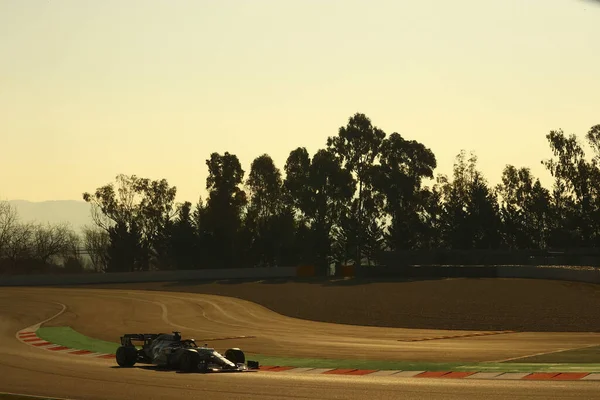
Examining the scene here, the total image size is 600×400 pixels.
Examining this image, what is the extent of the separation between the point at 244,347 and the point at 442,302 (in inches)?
905

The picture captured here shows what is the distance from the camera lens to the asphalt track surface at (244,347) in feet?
76.7

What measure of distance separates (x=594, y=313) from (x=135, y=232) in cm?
9441

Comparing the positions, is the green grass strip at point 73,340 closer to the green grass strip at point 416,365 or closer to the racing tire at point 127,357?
the green grass strip at point 416,365

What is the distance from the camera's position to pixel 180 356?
29.3 m

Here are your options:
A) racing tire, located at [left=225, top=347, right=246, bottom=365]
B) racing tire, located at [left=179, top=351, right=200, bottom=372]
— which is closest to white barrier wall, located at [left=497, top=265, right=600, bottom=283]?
racing tire, located at [left=225, top=347, right=246, bottom=365]

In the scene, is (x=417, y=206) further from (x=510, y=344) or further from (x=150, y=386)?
(x=150, y=386)

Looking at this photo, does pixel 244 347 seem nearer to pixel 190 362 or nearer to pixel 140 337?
pixel 140 337

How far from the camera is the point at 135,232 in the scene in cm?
13250

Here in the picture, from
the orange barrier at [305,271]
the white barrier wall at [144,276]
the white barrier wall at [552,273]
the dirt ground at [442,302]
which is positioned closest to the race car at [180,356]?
the dirt ground at [442,302]

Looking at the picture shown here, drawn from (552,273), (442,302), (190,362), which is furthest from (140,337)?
(552,273)

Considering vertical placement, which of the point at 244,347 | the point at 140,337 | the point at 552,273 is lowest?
the point at 244,347

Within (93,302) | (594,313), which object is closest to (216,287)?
(93,302)

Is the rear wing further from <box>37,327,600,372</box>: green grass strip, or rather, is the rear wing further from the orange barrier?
the orange barrier

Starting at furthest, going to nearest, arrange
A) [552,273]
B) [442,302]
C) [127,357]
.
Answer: [552,273] → [442,302] → [127,357]
